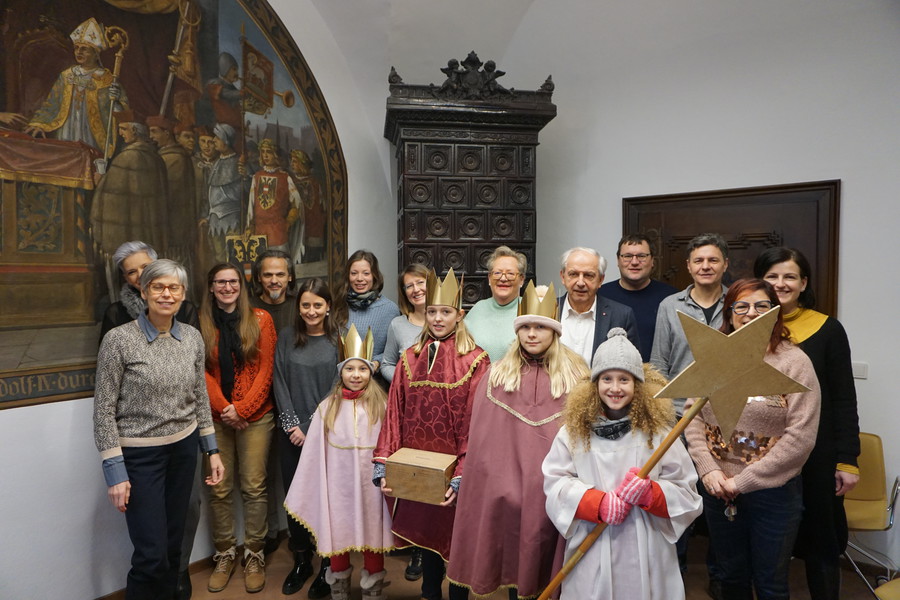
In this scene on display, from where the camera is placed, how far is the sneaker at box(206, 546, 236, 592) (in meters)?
3.64

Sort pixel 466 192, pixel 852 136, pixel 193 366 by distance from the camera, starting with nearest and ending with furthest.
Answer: pixel 193 366
pixel 852 136
pixel 466 192

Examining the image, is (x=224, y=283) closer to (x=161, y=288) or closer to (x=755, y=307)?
(x=161, y=288)

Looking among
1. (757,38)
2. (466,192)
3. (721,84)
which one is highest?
(757,38)

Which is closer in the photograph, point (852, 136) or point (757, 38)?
point (852, 136)

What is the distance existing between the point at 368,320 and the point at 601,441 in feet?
6.60

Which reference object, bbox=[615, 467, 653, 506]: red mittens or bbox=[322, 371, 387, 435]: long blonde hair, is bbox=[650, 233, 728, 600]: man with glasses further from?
bbox=[322, 371, 387, 435]: long blonde hair

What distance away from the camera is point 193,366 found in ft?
9.98

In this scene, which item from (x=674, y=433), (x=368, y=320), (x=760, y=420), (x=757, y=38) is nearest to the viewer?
(x=674, y=433)

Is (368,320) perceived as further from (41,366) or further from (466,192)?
(41,366)

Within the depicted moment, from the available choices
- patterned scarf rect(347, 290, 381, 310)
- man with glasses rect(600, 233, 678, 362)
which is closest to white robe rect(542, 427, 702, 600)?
man with glasses rect(600, 233, 678, 362)

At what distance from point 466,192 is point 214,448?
283 centimetres

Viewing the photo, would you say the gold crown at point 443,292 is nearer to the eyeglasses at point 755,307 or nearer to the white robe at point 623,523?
the white robe at point 623,523

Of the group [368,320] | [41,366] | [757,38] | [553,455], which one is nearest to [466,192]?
[368,320]

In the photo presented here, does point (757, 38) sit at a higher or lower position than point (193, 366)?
higher
